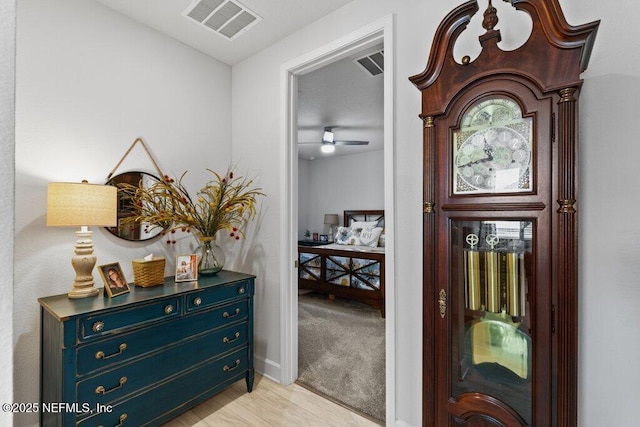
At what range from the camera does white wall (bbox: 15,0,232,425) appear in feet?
5.50

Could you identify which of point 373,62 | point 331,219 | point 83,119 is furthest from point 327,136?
point 83,119

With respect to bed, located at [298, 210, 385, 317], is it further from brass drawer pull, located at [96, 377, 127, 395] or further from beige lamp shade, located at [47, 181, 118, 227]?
beige lamp shade, located at [47, 181, 118, 227]

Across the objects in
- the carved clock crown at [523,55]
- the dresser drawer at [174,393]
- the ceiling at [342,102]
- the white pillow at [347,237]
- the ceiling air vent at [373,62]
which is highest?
the ceiling at [342,102]

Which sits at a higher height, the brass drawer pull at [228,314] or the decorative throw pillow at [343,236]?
the decorative throw pillow at [343,236]

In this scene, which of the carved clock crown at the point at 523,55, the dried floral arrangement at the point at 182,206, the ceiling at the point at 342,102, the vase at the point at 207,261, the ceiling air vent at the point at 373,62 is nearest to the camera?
the carved clock crown at the point at 523,55

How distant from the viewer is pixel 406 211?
1746mm

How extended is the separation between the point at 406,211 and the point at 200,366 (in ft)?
5.38

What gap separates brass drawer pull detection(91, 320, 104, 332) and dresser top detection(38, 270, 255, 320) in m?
0.07

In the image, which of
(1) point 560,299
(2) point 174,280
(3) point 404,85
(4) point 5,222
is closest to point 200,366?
(2) point 174,280

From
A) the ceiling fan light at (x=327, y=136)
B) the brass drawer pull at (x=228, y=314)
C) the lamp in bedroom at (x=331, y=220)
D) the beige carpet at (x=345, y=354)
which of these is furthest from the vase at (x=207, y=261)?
the lamp in bedroom at (x=331, y=220)

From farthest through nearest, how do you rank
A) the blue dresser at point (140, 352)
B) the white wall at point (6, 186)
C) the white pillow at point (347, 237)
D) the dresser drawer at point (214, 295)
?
the white pillow at point (347, 237), the dresser drawer at point (214, 295), the blue dresser at point (140, 352), the white wall at point (6, 186)

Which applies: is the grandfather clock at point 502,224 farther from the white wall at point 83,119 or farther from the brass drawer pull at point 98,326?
the white wall at point 83,119

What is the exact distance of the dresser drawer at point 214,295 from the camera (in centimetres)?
190

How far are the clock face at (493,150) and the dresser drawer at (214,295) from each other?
162 cm
